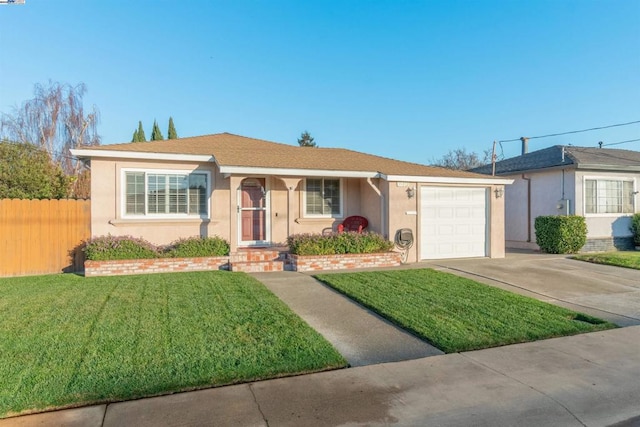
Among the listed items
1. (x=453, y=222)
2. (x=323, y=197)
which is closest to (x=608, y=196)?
(x=453, y=222)

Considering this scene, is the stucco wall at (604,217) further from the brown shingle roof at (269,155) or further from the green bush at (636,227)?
the brown shingle roof at (269,155)

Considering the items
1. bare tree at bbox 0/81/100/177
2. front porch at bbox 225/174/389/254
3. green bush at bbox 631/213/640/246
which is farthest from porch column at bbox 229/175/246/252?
bare tree at bbox 0/81/100/177

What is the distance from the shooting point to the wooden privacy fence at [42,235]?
9.79m

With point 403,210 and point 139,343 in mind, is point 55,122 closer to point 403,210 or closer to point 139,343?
point 403,210

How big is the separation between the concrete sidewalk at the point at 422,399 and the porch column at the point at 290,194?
7674 mm

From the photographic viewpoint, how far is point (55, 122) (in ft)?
94.6

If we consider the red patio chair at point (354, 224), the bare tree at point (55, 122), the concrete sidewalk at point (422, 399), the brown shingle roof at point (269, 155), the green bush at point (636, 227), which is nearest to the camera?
the concrete sidewalk at point (422, 399)

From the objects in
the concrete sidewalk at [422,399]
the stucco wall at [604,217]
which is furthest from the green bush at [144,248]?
the stucco wall at [604,217]

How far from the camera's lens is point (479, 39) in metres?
16.4

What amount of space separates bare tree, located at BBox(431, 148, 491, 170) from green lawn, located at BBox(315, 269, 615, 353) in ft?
139

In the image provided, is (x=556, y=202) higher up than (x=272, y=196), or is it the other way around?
(x=272, y=196)

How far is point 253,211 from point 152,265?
11.0 ft

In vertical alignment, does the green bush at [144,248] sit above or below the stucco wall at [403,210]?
below

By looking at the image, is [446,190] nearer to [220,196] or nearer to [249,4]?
[220,196]
